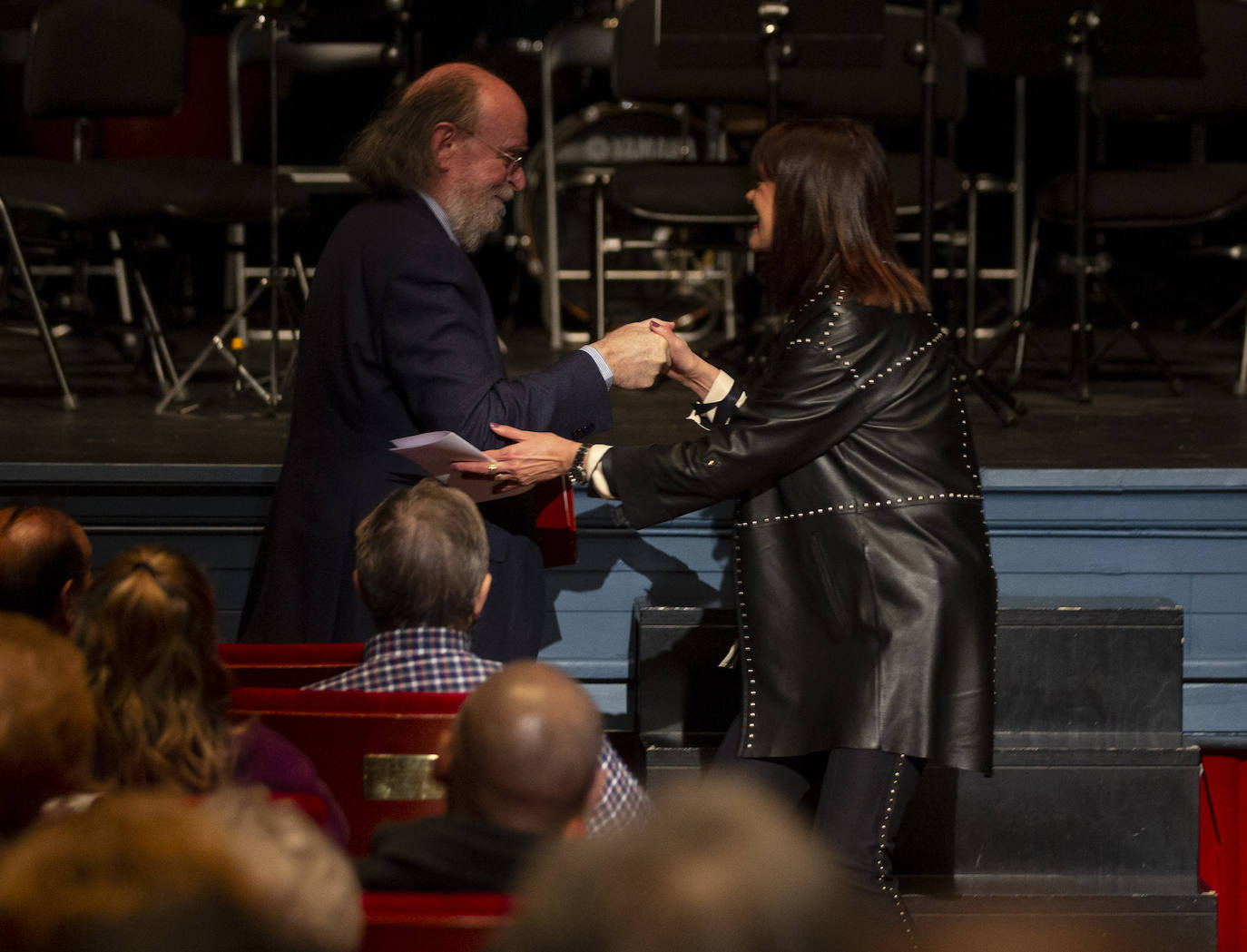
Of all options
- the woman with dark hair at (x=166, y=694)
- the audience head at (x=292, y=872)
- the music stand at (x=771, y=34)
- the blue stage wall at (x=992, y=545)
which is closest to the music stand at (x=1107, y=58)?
the music stand at (x=771, y=34)

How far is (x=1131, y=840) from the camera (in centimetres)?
331

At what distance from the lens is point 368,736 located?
6.46 feet

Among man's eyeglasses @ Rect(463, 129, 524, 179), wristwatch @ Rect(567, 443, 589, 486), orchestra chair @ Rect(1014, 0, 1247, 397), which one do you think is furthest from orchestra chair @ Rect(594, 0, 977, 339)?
wristwatch @ Rect(567, 443, 589, 486)

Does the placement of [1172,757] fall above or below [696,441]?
below

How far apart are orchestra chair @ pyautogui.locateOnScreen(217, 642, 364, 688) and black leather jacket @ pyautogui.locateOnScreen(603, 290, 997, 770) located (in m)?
0.68

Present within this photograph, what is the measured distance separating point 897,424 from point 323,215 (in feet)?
Result: 18.2

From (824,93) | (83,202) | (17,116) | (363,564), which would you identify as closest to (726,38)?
(824,93)

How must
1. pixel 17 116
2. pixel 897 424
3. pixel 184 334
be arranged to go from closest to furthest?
pixel 897 424, pixel 184 334, pixel 17 116

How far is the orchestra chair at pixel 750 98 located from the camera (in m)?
5.60

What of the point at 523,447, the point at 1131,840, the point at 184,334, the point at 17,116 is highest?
the point at 17,116

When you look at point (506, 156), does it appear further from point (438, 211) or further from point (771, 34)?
point (771, 34)

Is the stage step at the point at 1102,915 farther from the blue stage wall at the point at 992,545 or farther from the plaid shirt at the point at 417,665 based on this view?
the plaid shirt at the point at 417,665

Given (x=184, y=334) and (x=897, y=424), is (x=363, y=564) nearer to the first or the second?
(x=897, y=424)

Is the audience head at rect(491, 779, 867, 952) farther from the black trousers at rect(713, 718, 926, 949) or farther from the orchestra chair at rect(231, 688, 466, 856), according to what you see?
the black trousers at rect(713, 718, 926, 949)
